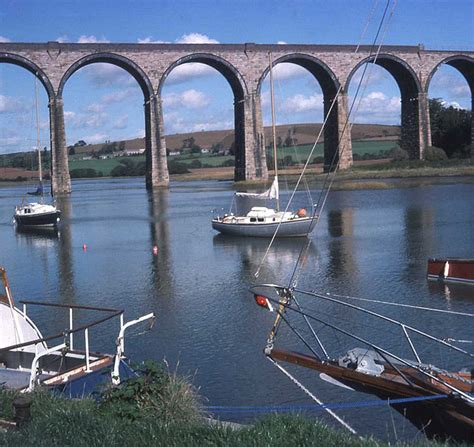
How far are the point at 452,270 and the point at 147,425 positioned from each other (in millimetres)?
12209

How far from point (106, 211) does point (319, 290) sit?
30001mm

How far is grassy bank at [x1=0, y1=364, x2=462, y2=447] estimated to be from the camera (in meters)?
5.29

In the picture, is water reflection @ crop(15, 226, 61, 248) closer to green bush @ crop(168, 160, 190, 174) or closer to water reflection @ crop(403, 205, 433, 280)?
water reflection @ crop(403, 205, 433, 280)

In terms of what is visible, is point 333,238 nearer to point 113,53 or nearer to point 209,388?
point 209,388

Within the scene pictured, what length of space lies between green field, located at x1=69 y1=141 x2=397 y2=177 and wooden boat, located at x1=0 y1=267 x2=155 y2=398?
69.7 m

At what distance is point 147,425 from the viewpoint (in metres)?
5.66

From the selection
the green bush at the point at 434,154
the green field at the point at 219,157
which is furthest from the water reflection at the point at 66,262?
the green field at the point at 219,157

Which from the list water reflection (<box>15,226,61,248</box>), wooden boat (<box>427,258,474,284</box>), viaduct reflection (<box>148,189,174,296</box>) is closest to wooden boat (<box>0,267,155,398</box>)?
viaduct reflection (<box>148,189,174,296</box>)

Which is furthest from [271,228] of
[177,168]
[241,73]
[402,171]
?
[177,168]

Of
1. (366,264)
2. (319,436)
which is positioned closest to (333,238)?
(366,264)

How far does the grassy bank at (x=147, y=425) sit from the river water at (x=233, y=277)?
5.91 ft

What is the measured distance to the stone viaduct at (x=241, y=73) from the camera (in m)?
56.5

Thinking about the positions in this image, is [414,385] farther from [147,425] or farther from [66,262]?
[66,262]

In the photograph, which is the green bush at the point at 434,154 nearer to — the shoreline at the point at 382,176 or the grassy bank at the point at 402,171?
the grassy bank at the point at 402,171
